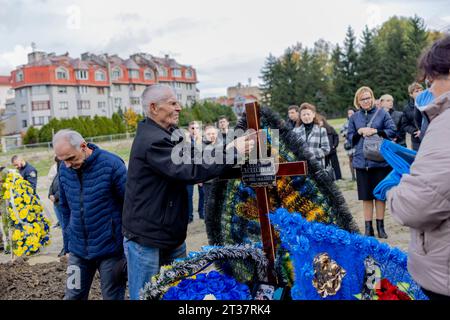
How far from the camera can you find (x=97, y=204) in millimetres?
3672

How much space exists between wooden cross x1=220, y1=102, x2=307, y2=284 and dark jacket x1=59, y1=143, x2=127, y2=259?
1097 mm

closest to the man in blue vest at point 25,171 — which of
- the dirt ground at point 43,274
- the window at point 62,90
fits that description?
the dirt ground at point 43,274

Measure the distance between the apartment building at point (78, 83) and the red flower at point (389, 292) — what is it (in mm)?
60304

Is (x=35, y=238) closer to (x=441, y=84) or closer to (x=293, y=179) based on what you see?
(x=293, y=179)

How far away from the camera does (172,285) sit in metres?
2.84

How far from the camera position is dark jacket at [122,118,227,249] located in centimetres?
305

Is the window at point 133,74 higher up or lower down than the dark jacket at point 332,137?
higher up

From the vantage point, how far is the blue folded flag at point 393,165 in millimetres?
2377

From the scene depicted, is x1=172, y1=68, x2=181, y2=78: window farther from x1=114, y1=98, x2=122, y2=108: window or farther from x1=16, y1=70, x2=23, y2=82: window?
x1=16, y1=70, x2=23, y2=82: window

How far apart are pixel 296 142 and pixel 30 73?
6471cm

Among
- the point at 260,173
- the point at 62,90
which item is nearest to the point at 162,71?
the point at 62,90

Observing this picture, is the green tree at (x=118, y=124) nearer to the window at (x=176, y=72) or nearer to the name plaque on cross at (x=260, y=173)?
the window at (x=176, y=72)

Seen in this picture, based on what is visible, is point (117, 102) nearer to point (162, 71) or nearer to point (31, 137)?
point (162, 71)
